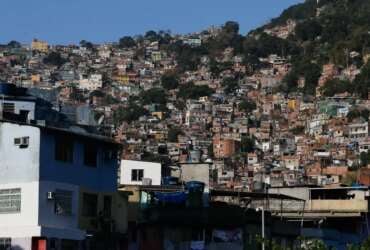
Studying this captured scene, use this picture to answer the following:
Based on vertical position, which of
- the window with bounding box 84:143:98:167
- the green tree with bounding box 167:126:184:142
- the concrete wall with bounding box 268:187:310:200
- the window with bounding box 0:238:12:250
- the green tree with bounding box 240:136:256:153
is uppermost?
the green tree with bounding box 167:126:184:142

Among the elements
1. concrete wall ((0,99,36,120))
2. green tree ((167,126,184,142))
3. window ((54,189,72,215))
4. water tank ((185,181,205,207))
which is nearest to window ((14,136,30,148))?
window ((54,189,72,215))

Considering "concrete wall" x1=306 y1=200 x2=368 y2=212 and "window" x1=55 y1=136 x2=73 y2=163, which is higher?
"window" x1=55 y1=136 x2=73 y2=163

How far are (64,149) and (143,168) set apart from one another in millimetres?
12043

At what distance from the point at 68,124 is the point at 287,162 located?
445ft

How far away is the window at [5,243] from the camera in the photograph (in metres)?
33.2

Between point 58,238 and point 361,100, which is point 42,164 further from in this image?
point 361,100

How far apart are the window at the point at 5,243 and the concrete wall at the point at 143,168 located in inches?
503

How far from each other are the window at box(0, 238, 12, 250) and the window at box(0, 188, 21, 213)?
2.78 feet

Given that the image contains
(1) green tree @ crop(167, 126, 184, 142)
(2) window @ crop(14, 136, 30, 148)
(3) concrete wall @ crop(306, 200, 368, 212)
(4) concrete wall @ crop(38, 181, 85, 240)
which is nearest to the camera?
(4) concrete wall @ crop(38, 181, 85, 240)

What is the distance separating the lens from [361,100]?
193 metres

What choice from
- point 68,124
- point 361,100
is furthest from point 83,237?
point 361,100

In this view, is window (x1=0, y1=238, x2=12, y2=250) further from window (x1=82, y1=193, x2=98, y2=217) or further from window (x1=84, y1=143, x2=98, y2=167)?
window (x1=84, y1=143, x2=98, y2=167)

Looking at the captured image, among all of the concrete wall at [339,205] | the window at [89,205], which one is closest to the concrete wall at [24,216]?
the window at [89,205]

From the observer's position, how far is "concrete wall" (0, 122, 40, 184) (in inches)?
1330
